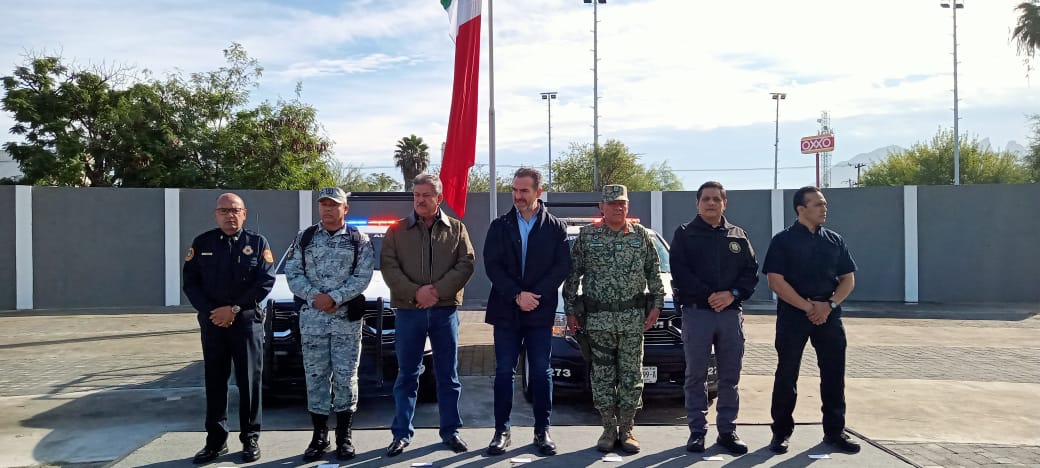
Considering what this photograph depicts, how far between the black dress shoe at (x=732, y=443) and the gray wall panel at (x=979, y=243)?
1234 cm

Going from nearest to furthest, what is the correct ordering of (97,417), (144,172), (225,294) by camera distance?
(225,294)
(97,417)
(144,172)

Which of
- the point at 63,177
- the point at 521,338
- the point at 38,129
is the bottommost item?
the point at 521,338

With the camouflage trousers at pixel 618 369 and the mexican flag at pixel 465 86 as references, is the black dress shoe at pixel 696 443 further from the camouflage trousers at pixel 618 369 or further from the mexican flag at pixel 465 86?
the mexican flag at pixel 465 86

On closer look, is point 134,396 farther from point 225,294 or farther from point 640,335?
point 640,335

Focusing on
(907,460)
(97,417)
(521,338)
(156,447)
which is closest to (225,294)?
(156,447)

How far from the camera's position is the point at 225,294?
5.04 meters

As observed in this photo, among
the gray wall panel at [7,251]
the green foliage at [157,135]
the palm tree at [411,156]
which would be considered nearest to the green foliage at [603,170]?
the palm tree at [411,156]

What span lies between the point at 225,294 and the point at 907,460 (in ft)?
15.4

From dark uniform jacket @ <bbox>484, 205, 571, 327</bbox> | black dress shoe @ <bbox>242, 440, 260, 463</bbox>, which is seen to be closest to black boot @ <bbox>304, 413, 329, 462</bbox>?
black dress shoe @ <bbox>242, 440, 260, 463</bbox>

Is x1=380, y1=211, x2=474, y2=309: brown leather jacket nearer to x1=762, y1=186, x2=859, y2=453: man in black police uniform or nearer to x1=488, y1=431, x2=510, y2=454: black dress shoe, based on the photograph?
x1=488, y1=431, x2=510, y2=454: black dress shoe

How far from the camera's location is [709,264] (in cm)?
530

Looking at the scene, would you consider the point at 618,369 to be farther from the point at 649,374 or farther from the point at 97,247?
the point at 97,247

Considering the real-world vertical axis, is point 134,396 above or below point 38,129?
below

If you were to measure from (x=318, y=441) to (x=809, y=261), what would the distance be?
11.8ft
